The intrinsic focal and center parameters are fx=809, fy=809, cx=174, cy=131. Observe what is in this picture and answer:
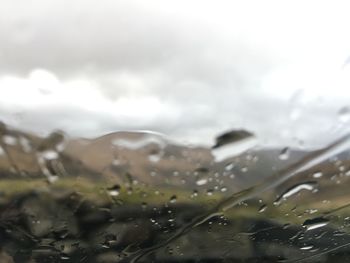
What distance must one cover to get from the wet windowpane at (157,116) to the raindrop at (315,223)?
22 centimetres

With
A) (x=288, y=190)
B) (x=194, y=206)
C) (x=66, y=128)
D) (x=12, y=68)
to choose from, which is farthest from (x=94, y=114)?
(x=288, y=190)

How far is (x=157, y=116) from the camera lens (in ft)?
11.1

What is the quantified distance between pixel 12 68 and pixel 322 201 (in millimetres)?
1535

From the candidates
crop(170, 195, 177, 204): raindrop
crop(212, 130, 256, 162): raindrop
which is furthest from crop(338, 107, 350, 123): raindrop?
crop(170, 195, 177, 204): raindrop

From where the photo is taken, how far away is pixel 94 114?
3.36 m

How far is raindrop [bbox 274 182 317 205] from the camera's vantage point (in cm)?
364

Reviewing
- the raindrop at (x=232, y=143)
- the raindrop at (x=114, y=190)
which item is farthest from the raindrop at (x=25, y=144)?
the raindrop at (x=232, y=143)

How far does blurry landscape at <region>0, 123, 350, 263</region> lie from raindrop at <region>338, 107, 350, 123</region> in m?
0.16

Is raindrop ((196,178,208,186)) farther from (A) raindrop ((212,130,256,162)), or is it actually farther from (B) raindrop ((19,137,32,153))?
(B) raindrop ((19,137,32,153))

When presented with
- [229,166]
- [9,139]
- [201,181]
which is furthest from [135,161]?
[9,139]

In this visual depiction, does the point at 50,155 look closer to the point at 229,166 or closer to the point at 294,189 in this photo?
the point at 229,166

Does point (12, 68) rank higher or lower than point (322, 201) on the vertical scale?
higher

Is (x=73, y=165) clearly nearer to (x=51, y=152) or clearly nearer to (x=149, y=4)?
(x=51, y=152)

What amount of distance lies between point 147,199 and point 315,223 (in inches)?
33.4
